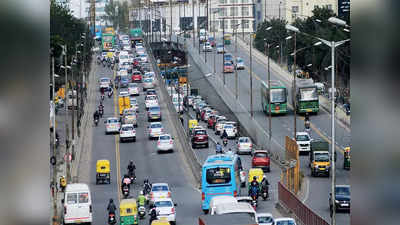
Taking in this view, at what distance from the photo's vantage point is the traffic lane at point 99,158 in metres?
45.0

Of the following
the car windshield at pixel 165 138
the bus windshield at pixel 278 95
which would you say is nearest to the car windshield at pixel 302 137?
the car windshield at pixel 165 138

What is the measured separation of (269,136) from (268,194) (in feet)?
77.7

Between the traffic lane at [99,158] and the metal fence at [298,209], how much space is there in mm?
7673

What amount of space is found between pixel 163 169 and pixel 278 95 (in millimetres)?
22144

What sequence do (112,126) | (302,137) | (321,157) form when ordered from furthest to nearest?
(112,126) < (302,137) < (321,157)

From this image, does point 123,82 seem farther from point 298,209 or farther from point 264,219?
point 264,219

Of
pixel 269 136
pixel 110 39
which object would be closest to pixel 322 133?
pixel 269 136

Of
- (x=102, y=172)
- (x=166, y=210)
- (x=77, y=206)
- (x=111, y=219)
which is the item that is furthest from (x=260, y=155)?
(x=77, y=206)

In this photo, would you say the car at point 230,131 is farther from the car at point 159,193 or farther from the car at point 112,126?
the car at point 159,193

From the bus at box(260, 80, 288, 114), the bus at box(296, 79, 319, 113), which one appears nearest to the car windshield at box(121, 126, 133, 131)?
the bus at box(260, 80, 288, 114)

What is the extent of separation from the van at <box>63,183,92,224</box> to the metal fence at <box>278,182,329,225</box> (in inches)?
320

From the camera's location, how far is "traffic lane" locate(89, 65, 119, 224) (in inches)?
1771

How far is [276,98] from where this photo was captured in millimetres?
81812

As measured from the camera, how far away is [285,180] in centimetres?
4803
